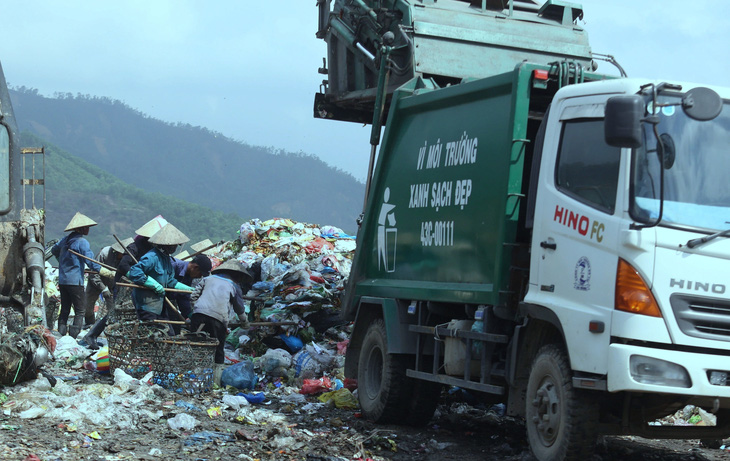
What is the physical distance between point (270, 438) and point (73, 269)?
6273 mm

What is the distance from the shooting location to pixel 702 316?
196 inches

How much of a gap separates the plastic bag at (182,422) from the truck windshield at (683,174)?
3536 mm

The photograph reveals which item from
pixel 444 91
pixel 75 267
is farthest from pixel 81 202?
pixel 444 91

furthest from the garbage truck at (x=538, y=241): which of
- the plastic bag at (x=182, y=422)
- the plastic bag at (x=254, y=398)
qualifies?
the plastic bag at (x=182, y=422)

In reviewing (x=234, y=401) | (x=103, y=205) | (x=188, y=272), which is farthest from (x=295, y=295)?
(x=103, y=205)

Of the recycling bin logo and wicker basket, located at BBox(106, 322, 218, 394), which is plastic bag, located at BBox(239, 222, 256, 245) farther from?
the recycling bin logo

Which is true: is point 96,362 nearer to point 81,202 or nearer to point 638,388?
point 638,388

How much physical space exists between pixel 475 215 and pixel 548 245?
36.9 inches

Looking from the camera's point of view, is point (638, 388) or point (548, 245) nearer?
point (638, 388)

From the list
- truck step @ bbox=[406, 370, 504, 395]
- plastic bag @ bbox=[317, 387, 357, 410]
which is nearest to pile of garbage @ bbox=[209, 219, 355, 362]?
plastic bag @ bbox=[317, 387, 357, 410]

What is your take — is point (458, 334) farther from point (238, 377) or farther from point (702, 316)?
point (238, 377)

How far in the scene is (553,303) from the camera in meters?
5.60

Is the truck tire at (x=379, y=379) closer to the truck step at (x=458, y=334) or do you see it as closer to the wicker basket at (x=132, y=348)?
the truck step at (x=458, y=334)

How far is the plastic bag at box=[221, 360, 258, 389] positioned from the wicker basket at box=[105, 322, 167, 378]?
71 centimetres
